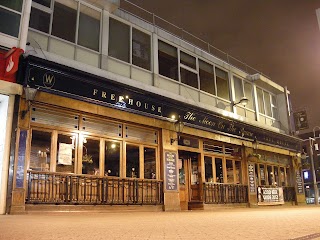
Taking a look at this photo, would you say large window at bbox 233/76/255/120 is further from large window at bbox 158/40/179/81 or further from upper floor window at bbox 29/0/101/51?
upper floor window at bbox 29/0/101/51

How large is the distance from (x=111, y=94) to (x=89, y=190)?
2.91 m

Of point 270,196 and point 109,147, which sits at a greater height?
point 109,147

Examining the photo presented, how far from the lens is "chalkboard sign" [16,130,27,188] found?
780 centimetres

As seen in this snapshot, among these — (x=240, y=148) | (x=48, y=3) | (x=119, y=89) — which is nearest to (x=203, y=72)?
(x=240, y=148)

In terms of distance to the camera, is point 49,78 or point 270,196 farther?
point 270,196

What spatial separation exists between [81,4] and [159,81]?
3797mm

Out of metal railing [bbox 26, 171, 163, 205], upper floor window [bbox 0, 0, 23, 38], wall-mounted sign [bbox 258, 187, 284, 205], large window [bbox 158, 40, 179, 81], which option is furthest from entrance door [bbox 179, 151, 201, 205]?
upper floor window [bbox 0, 0, 23, 38]

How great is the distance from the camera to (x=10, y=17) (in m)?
8.64

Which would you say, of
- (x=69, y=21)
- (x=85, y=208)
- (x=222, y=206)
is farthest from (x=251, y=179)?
(x=69, y=21)

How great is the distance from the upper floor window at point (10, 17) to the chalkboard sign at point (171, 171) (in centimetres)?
613

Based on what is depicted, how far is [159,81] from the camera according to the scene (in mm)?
12211

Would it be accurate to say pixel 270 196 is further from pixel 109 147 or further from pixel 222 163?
pixel 109 147

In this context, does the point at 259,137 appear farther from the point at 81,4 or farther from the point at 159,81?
the point at 81,4

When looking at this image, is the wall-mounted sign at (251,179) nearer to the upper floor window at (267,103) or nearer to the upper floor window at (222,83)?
the upper floor window at (222,83)
